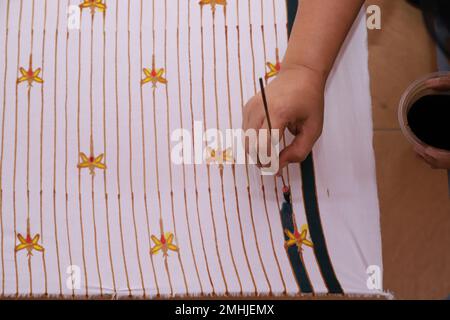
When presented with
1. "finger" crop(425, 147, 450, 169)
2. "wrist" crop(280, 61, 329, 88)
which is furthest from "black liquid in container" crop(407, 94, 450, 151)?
"wrist" crop(280, 61, 329, 88)

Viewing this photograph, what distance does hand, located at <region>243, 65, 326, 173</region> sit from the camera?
0.66 metres

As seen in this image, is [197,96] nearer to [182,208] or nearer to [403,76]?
[182,208]

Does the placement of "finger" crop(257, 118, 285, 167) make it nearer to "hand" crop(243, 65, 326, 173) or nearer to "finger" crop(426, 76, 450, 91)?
"hand" crop(243, 65, 326, 173)

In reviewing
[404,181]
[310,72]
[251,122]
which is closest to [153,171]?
[251,122]

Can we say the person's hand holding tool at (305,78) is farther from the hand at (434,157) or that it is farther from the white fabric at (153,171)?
the hand at (434,157)

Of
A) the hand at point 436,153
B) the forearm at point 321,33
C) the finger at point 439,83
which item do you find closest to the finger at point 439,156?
the hand at point 436,153

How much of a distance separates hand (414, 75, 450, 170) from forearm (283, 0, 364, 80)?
0.55 ft

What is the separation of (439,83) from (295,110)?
250 millimetres

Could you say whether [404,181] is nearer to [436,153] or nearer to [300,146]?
[436,153]

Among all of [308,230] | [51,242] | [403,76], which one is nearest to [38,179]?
[51,242]

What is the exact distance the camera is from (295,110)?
0.66m

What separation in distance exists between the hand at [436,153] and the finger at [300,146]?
0.19 meters

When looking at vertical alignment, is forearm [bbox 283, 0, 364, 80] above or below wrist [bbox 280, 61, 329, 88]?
above

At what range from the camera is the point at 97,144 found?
2.47 feet
